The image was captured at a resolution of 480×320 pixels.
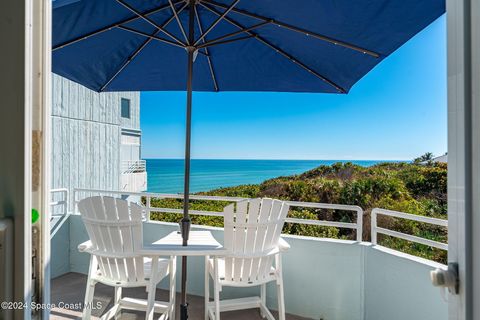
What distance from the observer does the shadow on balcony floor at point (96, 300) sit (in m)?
2.54

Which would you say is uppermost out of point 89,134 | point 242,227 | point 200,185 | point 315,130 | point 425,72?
point 425,72

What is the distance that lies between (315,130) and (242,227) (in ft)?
76.1

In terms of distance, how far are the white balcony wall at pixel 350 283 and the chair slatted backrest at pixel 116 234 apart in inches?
38.6

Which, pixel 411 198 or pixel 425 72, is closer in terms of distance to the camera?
pixel 411 198

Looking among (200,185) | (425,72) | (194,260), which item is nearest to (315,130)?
(425,72)

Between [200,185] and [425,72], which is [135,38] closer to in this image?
[425,72]

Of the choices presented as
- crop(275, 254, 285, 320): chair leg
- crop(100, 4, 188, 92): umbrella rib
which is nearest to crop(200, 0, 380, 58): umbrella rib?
crop(100, 4, 188, 92): umbrella rib

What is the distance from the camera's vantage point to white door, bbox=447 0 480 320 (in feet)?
1.50

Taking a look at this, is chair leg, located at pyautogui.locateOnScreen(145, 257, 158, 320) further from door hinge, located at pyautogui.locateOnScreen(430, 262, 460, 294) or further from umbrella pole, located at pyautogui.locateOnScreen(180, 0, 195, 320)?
door hinge, located at pyautogui.locateOnScreen(430, 262, 460, 294)

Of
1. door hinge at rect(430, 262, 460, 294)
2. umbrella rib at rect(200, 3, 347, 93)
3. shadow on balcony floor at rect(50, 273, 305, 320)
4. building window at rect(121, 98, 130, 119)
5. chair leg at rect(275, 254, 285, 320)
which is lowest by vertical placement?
shadow on balcony floor at rect(50, 273, 305, 320)

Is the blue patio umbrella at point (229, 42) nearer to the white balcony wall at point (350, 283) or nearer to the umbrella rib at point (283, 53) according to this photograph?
the umbrella rib at point (283, 53)

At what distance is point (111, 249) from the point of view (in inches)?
79.9
